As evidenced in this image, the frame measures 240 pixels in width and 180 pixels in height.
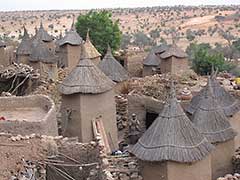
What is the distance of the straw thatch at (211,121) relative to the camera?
51.7 feet

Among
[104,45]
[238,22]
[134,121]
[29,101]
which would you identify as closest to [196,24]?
[238,22]

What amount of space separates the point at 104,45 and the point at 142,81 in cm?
1230

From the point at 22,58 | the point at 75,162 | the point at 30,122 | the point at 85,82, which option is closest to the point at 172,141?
the point at 75,162

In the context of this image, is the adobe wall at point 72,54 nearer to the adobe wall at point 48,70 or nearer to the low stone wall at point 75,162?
the adobe wall at point 48,70

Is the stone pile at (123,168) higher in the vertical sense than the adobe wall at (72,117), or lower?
lower

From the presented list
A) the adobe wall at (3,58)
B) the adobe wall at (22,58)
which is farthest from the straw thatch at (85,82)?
the adobe wall at (3,58)

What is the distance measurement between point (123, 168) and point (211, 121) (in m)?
2.86

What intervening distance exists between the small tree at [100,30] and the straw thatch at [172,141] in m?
23.2

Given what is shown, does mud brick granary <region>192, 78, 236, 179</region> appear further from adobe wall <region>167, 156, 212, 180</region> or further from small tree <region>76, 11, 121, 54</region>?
small tree <region>76, 11, 121, 54</region>

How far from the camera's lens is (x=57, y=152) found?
14305 mm

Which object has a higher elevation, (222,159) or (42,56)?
(42,56)

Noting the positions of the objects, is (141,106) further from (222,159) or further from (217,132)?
(222,159)

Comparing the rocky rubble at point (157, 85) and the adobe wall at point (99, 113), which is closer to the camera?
the adobe wall at point (99, 113)

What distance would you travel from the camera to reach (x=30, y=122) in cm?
1446
